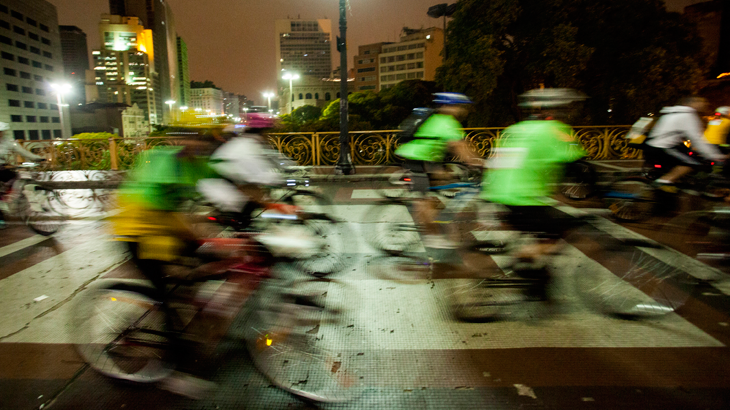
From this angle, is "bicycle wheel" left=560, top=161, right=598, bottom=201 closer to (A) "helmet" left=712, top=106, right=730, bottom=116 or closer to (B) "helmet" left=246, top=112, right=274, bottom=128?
(A) "helmet" left=712, top=106, right=730, bottom=116

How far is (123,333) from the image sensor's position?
3.26 metres

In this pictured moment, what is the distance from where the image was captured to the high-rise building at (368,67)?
13100 centimetres

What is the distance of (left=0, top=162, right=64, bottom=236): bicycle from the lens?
687cm

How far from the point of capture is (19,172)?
711 cm

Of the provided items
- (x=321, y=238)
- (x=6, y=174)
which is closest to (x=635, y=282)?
(x=321, y=238)

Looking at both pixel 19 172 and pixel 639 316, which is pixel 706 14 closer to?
pixel 639 316

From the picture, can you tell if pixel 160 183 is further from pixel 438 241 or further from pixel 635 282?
pixel 635 282

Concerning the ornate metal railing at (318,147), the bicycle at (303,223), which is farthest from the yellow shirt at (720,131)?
the ornate metal railing at (318,147)

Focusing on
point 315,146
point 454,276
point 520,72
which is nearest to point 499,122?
point 520,72

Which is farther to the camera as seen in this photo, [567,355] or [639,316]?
[639,316]

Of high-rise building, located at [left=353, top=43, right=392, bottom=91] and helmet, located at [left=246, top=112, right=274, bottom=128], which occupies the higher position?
high-rise building, located at [left=353, top=43, right=392, bottom=91]

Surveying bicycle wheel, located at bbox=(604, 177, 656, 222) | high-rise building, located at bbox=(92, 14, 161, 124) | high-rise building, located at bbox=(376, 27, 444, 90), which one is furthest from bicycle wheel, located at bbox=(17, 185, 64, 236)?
high-rise building, located at bbox=(92, 14, 161, 124)

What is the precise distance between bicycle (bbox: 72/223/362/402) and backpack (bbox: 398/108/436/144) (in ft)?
9.20

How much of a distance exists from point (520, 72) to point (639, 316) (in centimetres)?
2076
